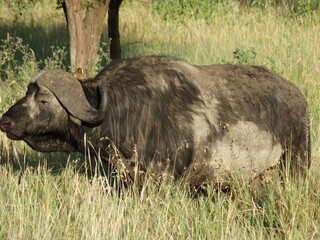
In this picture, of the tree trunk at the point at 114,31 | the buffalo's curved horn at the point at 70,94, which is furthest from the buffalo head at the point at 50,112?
the tree trunk at the point at 114,31

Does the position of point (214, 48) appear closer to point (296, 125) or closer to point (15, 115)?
point (296, 125)

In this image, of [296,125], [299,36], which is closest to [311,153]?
[296,125]

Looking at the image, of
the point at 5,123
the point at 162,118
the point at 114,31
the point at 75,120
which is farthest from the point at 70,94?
the point at 114,31

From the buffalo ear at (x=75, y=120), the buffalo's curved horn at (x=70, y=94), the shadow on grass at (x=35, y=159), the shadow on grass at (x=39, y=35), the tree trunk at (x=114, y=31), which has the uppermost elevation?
the buffalo's curved horn at (x=70, y=94)

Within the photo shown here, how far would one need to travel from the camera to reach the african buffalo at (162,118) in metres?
5.94

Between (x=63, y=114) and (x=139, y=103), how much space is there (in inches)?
23.3

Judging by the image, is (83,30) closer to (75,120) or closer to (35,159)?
(35,159)

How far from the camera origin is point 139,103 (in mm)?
6023

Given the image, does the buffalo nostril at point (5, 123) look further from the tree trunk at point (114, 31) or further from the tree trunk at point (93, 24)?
the tree trunk at point (114, 31)

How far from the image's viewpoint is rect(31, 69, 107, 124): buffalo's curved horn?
19.1 ft

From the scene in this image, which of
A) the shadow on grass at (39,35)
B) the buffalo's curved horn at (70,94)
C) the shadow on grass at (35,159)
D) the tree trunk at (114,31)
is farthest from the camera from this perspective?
the shadow on grass at (39,35)

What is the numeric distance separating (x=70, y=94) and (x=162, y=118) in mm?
719

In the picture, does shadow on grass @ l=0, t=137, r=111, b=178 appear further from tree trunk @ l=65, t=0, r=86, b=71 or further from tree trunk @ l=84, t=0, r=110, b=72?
tree trunk @ l=84, t=0, r=110, b=72

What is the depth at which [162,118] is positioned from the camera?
6.00 m
